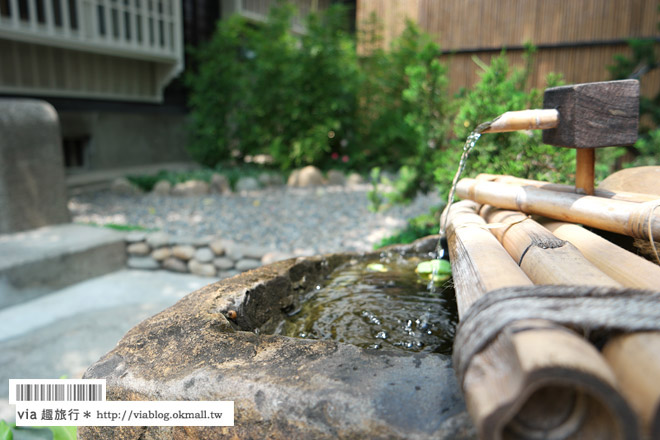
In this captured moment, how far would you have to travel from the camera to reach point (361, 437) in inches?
37.8

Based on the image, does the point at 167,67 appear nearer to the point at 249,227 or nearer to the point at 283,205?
the point at 283,205

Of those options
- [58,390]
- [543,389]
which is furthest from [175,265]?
[543,389]

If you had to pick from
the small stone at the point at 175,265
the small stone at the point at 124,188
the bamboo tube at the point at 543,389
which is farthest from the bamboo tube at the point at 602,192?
the small stone at the point at 124,188

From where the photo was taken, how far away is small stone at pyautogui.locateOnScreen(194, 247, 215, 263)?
14.6ft

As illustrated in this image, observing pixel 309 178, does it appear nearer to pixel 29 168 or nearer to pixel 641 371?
pixel 29 168

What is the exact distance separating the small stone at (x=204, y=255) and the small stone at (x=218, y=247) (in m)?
0.04

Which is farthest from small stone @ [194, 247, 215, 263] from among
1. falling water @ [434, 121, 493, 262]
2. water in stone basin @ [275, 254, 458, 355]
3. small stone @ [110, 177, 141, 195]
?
small stone @ [110, 177, 141, 195]

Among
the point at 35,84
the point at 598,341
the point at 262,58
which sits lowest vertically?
the point at 598,341

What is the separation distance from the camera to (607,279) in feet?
3.34

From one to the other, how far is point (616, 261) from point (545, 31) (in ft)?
19.5

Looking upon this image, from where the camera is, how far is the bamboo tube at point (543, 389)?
0.65 m

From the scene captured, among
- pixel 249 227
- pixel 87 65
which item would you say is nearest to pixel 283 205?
pixel 249 227

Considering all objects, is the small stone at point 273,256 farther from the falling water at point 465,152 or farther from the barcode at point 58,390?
the barcode at point 58,390

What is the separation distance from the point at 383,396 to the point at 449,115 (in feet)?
11.5
